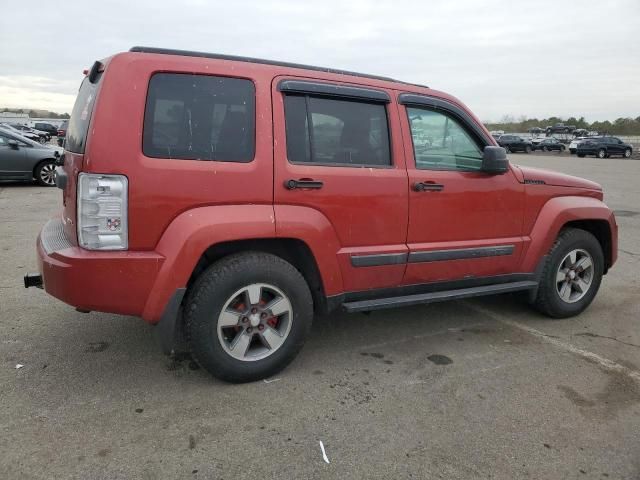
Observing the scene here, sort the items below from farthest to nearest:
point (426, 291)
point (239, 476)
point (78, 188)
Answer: point (426, 291), point (78, 188), point (239, 476)

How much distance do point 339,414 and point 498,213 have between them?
6.80 feet

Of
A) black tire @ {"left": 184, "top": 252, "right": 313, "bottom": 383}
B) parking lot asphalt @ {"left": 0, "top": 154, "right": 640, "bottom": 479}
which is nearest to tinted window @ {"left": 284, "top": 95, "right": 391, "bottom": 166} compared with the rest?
black tire @ {"left": 184, "top": 252, "right": 313, "bottom": 383}

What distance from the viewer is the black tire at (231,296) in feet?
9.77

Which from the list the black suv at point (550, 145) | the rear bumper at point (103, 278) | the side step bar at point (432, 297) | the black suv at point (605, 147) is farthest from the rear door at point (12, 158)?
the black suv at point (550, 145)

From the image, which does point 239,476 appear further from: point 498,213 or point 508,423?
point 498,213

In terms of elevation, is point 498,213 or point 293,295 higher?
point 498,213

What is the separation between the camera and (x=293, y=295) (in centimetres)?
320

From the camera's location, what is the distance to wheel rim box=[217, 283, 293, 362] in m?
3.09

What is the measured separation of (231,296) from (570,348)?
2672mm

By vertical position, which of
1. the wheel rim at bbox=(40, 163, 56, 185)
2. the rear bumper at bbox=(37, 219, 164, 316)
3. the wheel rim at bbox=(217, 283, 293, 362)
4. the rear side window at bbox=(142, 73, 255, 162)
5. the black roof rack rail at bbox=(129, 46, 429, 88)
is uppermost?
the black roof rack rail at bbox=(129, 46, 429, 88)

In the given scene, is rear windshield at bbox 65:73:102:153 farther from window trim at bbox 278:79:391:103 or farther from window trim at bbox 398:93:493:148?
window trim at bbox 398:93:493:148

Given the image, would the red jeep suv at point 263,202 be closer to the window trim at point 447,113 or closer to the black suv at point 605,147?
the window trim at point 447,113

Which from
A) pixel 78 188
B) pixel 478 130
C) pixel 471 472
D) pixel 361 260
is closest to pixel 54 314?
pixel 78 188

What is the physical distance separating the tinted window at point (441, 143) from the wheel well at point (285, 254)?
1066mm
